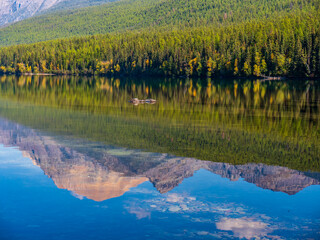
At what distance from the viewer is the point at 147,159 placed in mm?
20672

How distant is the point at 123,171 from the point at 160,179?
6.36 feet

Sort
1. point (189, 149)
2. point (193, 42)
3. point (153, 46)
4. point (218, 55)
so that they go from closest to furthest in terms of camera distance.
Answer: point (189, 149), point (218, 55), point (193, 42), point (153, 46)

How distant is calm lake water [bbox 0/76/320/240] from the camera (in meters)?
13.1

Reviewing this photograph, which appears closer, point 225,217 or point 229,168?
point 225,217

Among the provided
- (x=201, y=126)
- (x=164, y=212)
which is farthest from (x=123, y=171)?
(x=201, y=126)

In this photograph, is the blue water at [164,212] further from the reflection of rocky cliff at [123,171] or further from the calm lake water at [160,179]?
the reflection of rocky cliff at [123,171]

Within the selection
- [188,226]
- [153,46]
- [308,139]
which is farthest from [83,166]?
[153,46]

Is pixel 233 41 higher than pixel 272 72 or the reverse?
higher

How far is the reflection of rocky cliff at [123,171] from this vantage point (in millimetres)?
16697

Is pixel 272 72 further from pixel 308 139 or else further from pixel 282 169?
A: pixel 282 169

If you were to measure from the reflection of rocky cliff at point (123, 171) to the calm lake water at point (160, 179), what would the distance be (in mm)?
45

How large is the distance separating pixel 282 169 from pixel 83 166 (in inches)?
358

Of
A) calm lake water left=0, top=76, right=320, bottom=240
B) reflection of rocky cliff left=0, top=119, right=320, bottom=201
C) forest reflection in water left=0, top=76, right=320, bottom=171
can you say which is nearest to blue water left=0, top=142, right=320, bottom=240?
calm lake water left=0, top=76, right=320, bottom=240

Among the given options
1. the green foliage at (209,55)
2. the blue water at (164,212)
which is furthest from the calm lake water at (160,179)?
the green foliage at (209,55)
